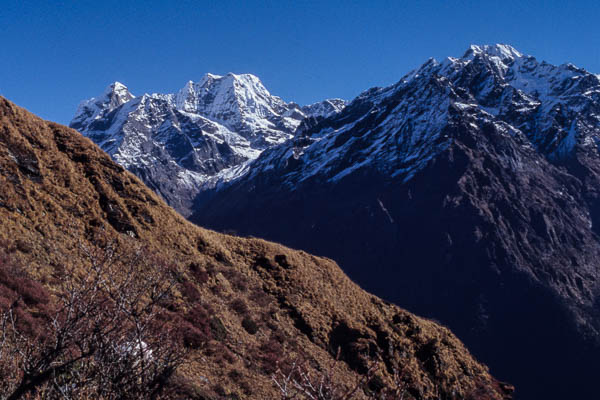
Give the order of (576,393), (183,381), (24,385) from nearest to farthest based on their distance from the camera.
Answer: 1. (24,385)
2. (183,381)
3. (576,393)

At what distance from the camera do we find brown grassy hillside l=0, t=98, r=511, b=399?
18.9m

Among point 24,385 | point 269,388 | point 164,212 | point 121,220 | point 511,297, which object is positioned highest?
point 511,297

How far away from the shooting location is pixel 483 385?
31.3 m

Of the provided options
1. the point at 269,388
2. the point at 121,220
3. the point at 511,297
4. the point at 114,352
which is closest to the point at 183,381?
the point at 269,388

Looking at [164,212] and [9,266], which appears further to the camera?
[164,212]

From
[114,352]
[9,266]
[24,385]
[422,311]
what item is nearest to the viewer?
[24,385]

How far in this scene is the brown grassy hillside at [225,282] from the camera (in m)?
18.9

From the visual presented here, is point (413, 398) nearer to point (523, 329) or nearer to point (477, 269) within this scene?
→ point (523, 329)

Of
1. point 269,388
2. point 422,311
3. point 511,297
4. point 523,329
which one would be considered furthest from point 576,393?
point 269,388

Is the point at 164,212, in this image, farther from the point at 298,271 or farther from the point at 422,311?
the point at 422,311

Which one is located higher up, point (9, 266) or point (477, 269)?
point (477, 269)

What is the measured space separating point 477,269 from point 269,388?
657 feet

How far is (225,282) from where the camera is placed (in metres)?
26.0

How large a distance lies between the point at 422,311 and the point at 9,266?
182680mm
